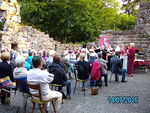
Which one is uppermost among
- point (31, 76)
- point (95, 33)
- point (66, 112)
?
point (95, 33)

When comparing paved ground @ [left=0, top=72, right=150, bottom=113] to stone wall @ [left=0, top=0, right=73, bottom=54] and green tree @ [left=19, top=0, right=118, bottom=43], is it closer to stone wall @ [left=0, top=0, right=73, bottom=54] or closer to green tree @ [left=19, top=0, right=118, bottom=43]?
stone wall @ [left=0, top=0, right=73, bottom=54]

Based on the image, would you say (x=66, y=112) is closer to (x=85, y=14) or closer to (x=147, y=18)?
(x=147, y=18)

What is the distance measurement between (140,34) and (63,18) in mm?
10726

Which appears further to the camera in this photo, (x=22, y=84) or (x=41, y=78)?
(x=22, y=84)

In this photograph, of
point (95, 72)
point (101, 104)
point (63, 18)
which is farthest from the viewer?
point (63, 18)

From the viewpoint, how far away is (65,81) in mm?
5395

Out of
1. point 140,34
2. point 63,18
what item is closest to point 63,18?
point 63,18

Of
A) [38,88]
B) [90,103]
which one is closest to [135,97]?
[90,103]

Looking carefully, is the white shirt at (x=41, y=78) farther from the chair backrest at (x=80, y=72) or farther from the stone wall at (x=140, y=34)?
the stone wall at (x=140, y=34)

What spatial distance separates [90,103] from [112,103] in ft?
2.12

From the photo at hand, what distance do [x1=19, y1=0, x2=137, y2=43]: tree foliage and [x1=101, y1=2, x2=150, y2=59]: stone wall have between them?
711cm

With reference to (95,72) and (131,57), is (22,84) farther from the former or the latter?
(131,57)
